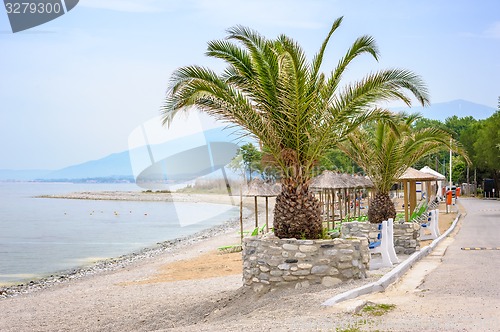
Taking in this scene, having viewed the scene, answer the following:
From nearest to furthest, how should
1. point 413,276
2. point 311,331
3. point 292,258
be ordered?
point 311,331
point 292,258
point 413,276

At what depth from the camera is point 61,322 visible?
13.3m

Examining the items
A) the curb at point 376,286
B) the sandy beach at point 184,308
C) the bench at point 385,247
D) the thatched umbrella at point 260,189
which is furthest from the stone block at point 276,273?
the thatched umbrella at point 260,189

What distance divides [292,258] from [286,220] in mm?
825

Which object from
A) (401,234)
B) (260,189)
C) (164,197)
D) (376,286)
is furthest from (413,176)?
Result: (164,197)

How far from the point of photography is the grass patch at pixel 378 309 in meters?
8.66

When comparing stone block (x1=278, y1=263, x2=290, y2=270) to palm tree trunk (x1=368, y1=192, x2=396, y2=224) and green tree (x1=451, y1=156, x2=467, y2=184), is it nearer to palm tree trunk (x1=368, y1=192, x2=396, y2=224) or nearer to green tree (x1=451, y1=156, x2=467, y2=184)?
palm tree trunk (x1=368, y1=192, x2=396, y2=224)

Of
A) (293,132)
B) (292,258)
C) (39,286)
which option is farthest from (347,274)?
(39,286)

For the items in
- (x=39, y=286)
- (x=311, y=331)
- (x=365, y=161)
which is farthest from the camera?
(x=39, y=286)

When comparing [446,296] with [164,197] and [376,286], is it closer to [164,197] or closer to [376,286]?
[376,286]

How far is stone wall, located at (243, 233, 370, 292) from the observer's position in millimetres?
11906

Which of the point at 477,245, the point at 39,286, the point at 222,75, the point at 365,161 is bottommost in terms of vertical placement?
the point at 39,286

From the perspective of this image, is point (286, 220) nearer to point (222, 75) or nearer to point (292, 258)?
point (292, 258)

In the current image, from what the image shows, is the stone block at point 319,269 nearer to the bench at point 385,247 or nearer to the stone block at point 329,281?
the stone block at point 329,281

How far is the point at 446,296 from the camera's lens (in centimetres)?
Result: 1014
